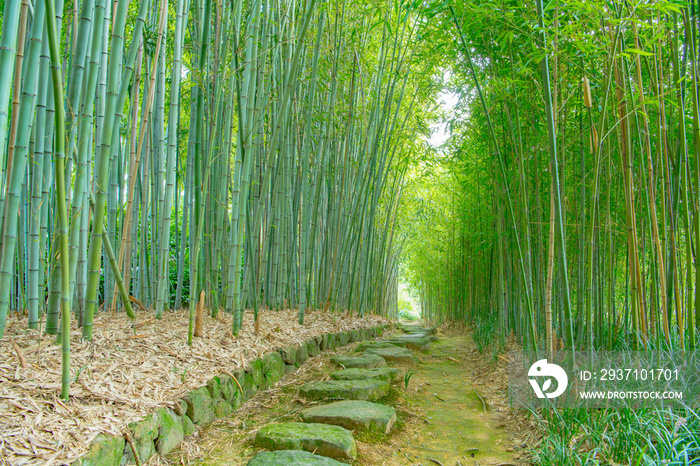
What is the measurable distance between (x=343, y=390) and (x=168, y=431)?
0.92m

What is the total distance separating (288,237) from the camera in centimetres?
333

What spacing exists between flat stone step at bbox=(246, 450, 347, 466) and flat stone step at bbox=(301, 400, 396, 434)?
0.36 metres

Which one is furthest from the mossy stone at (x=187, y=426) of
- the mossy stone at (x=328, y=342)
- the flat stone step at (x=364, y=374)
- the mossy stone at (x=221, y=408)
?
the mossy stone at (x=328, y=342)

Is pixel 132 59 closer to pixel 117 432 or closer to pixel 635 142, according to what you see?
pixel 117 432

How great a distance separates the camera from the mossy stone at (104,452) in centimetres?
107

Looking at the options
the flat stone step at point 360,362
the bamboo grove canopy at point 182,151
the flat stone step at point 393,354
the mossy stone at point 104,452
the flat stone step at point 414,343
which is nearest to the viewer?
the mossy stone at point 104,452

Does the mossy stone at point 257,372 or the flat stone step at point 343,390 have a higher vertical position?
the mossy stone at point 257,372

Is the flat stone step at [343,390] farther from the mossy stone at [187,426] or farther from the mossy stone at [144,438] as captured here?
the mossy stone at [144,438]

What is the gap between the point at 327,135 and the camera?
3.55 metres

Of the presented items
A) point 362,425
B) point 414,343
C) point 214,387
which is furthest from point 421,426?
point 414,343

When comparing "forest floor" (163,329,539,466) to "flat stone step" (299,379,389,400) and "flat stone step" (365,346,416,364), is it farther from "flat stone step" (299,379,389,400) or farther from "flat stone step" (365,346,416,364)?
"flat stone step" (365,346,416,364)

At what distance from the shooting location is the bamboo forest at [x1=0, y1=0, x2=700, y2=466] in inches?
53.7

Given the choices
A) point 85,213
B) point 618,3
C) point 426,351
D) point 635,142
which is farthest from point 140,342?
point 426,351

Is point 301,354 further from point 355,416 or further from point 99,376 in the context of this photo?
point 99,376
